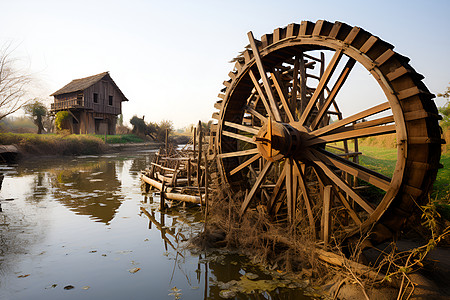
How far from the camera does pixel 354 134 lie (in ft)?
14.4

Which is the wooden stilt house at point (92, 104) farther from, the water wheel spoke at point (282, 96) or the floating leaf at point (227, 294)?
the floating leaf at point (227, 294)

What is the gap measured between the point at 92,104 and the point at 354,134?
3155cm

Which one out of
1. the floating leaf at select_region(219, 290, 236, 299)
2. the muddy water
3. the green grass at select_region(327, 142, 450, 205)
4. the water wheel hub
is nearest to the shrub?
the muddy water

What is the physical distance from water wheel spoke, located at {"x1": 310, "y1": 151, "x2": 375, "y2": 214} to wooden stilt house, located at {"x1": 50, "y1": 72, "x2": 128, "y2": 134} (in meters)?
30.4

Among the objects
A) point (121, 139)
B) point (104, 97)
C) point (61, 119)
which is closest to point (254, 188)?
point (121, 139)

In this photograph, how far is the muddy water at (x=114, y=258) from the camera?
4.38 m

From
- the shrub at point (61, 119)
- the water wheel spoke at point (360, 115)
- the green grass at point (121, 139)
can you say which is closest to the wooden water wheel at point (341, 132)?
the water wheel spoke at point (360, 115)

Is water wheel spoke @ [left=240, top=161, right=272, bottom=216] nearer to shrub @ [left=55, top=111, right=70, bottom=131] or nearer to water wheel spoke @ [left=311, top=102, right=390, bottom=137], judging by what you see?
water wheel spoke @ [left=311, top=102, right=390, bottom=137]

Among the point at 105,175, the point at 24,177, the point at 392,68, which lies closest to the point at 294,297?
the point at 392,68

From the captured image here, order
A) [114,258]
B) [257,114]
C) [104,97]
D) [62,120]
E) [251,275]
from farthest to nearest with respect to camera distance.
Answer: [104,97] → [62,120] → [257,114] → [114,258] → [251,275]

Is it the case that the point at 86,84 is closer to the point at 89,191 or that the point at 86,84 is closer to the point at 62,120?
the point at 62,120

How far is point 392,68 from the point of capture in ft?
13.3

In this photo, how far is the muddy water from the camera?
438 cm

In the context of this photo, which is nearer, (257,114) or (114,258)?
(114,258)
